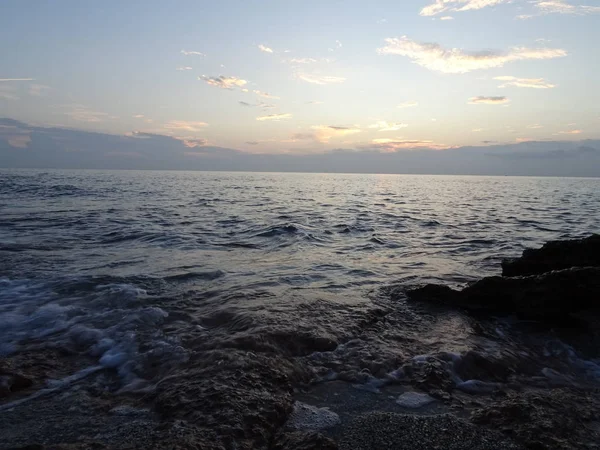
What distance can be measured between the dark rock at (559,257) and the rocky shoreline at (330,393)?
1.41 meters

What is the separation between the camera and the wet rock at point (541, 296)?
5898 mm

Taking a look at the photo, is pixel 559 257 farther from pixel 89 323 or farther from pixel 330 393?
pixel 89 323

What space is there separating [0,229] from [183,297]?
458 inches

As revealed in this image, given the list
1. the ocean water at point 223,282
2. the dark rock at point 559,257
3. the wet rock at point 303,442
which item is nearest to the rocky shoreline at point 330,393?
the wet rock at point 303,442

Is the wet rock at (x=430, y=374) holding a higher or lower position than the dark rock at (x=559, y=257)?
lower

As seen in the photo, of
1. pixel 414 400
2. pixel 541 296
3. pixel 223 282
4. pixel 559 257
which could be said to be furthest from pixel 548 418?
pixel 223 282

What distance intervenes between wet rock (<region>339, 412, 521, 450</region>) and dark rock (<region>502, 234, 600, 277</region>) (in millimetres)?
5276

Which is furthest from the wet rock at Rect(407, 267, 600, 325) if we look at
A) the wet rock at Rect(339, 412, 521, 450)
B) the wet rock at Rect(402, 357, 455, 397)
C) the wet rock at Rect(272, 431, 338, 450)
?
the wet rock at Rect(272, 431, 338, 450)

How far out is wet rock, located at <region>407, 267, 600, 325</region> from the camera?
5.90m

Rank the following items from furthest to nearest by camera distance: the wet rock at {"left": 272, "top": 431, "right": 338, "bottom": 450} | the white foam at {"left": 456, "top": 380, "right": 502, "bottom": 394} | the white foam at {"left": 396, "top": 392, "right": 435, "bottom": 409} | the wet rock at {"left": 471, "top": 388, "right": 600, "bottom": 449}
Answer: the white foam at {"left": 456, "top": 380, "right": 502, "bottom": 394}
the white foam at {"left": 396, "top": 392, "right": 435, "bottom": 409}
the wet rock at {"left": 471, "top": 388, "right": 600, "bottom": 449}
the wet rock at {"left": 272, "top": 431, "right": 338, "bottom": 450}

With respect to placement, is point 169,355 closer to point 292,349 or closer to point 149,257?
point 292,349

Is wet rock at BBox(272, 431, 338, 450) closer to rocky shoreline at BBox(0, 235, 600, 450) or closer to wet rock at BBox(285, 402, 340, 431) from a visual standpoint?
rocky shoreline at BBox(0, 235, 600, 450)

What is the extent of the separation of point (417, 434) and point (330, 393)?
40.3 inches

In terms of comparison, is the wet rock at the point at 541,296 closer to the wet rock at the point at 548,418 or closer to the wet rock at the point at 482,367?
the wet rock at the point at 482,367
